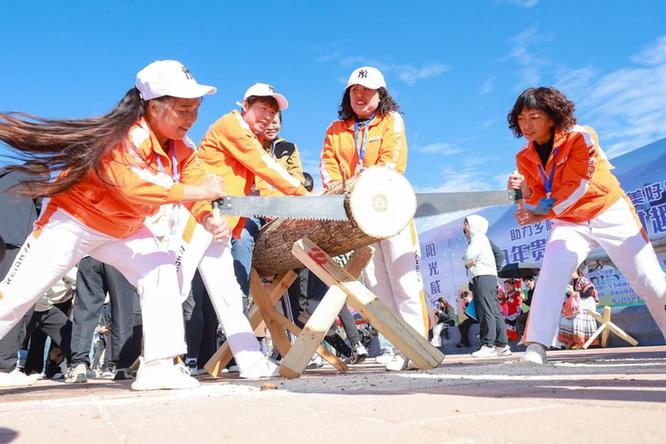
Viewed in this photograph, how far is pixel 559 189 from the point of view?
3.86m

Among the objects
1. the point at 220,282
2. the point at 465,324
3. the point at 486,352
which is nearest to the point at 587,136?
the point at 220,282

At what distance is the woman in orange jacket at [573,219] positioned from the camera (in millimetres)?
3732

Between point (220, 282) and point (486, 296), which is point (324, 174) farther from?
point (486, 296)

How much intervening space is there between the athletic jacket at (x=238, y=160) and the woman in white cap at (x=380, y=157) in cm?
38

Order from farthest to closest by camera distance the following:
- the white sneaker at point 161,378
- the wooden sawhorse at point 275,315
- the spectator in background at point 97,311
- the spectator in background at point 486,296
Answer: the spectator in background at point 486,296, the spectator in background at point 97,311, the wooden sawhorse at point 275,315, the white sneaker at point 161,378

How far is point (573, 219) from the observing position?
12.7 feet

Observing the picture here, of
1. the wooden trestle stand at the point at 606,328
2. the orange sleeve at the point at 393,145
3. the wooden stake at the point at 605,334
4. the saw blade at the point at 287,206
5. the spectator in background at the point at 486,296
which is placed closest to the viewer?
the saw blade at the point at 287,206

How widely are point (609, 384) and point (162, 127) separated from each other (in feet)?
8.51

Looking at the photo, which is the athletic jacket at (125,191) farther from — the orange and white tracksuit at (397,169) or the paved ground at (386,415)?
the orange and white tracksuit at (397,169)

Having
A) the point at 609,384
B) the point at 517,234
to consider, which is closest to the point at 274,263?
the point at 609,384

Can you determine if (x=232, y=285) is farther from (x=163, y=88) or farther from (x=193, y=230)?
(x=163, y=88)

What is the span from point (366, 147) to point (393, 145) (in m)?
0.21

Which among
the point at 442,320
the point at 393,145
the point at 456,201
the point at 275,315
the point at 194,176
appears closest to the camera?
the point at 194,176

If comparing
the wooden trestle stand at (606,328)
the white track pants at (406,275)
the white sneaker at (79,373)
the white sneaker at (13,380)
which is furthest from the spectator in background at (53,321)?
the wooden trestle stand at (606,328)
